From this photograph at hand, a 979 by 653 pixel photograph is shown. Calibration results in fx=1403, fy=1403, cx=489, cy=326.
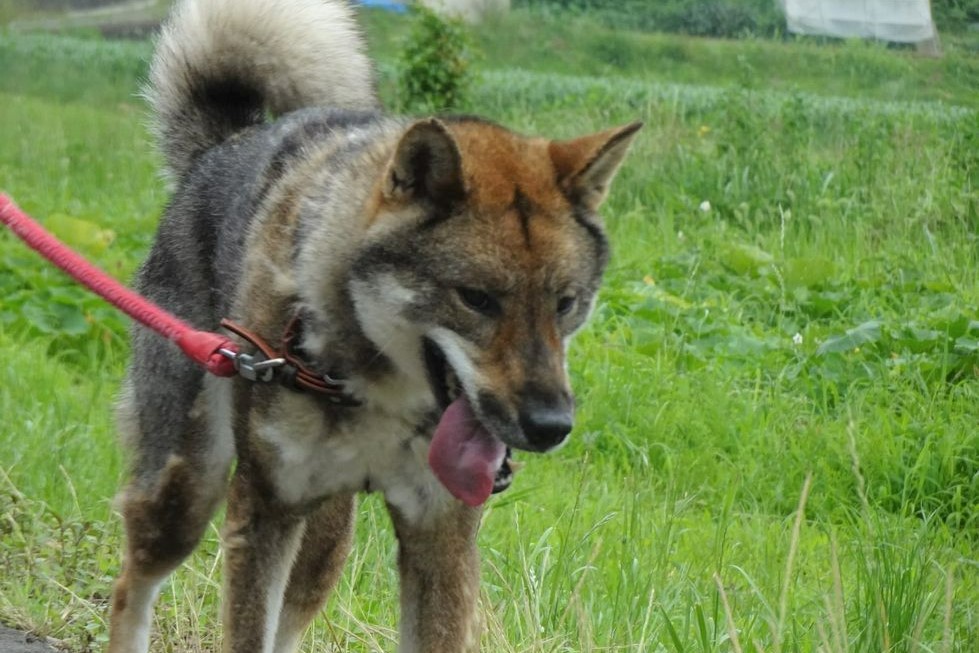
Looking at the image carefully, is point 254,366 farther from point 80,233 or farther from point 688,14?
point 688,14

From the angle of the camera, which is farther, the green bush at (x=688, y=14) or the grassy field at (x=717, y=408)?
the green bush at (x=688, y=14)

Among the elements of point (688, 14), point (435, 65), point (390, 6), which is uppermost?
point (435, 65)

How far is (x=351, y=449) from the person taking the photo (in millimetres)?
3445

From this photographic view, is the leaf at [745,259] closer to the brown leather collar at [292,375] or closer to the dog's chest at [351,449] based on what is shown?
the dog's chest at [351,449]

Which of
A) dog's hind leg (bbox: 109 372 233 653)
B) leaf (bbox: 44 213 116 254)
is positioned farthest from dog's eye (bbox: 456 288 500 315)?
leaf (bbox: 44 213 116 254)

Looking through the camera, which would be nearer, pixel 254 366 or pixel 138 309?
pixel 254 366

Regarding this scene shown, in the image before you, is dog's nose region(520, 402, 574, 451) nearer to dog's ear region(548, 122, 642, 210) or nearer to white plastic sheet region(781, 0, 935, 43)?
dog's ear region(548, 122, 642, 210)

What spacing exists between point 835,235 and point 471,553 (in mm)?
5487

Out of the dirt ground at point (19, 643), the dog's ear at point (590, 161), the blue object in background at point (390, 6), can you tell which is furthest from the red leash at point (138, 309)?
the blue object in background at point (390, 6)

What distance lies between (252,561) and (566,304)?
41.0 inches

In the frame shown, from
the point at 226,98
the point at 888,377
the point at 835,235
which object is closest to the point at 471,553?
the point at 226,98

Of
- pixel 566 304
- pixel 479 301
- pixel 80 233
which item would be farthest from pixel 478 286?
pixel 80 233

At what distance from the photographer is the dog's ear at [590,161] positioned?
354cm

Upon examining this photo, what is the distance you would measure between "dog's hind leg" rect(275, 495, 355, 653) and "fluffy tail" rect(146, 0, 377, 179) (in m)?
1.28
